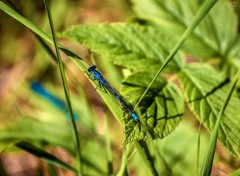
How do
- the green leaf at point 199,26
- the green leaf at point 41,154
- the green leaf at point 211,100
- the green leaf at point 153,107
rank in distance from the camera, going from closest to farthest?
the green leaf at point 153,107 < the green leaf at point 211,100 < the green leaf at point 41,154 < the green leaf at point 199,26

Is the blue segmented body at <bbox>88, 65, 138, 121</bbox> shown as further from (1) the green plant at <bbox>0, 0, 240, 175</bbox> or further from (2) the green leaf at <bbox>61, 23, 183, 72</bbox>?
(2) the green leaf at <bbox>61, 23, 183, 72</bbox>

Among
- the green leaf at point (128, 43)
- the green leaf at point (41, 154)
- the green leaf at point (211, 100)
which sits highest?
the green leaf at point (128, 43)

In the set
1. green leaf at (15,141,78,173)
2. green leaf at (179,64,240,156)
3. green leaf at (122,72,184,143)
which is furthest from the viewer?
green leaf at (15,141,78,173)

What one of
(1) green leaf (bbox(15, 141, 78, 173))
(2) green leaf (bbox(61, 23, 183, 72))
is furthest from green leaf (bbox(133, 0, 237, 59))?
(1) green leaf (bbox(15, 141, 78, 173))

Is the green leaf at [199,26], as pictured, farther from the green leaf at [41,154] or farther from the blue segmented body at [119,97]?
the green leaf at [41,154]

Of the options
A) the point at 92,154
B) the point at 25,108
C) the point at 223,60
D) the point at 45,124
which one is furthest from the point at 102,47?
the point at 25,108

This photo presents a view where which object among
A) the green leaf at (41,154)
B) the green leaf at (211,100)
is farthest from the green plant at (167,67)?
the green leaf at (41,154)

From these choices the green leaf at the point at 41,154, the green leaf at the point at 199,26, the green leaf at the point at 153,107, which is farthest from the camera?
the green leaf at the point at 199,26
